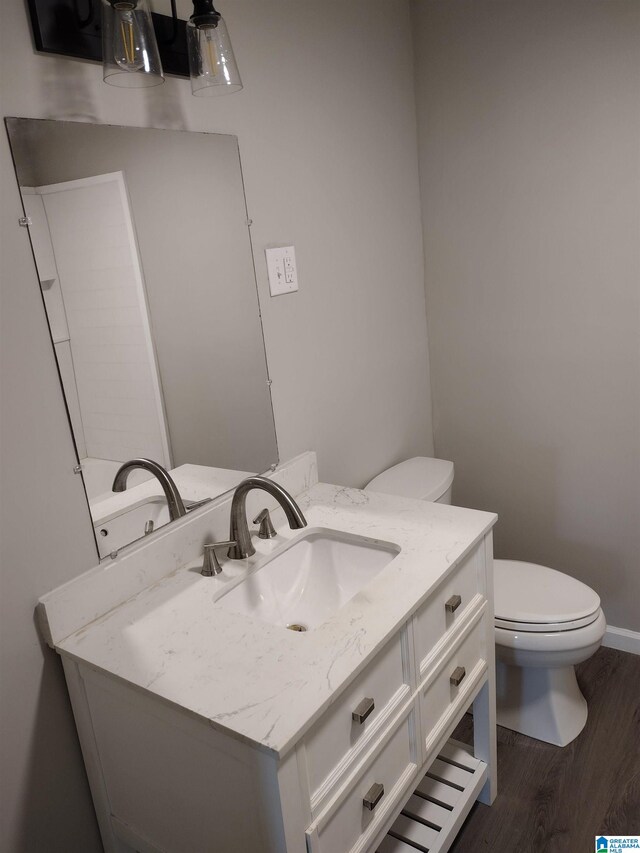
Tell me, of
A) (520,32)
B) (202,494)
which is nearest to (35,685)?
(202,494)

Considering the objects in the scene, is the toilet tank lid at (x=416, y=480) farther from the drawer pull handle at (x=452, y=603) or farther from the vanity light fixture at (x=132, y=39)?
the vanity light fixture at (x=132, y=39)

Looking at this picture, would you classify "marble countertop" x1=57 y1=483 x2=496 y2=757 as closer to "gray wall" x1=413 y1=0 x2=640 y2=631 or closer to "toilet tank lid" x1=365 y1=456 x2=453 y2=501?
"toilet tank lid" x1=365 y1=456 x2=453 y2=501

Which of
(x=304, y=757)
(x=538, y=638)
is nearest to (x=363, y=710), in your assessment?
(x=304, y=757)

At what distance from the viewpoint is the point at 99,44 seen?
122 cm

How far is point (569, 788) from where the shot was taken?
1.81m

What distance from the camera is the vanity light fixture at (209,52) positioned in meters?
1.27

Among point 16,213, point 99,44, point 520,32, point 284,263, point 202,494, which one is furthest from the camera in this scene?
point 520,32

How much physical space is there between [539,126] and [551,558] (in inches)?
57.6

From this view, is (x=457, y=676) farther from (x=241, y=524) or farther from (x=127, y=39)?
A: (x=127, y=39)

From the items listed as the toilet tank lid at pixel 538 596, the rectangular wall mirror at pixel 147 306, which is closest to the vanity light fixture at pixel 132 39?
the rectangular wall mirror at pixel 147 306

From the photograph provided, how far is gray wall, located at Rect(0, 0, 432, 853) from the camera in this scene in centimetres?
115

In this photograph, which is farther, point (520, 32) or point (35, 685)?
point (520, 32)

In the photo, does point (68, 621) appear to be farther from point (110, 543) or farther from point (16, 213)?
point (16, 213)

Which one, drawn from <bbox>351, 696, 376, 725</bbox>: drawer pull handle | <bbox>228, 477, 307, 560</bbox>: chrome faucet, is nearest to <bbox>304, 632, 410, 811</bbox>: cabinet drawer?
<bbox>351, 696, 376, 725</bbox>: drawer pull handle
